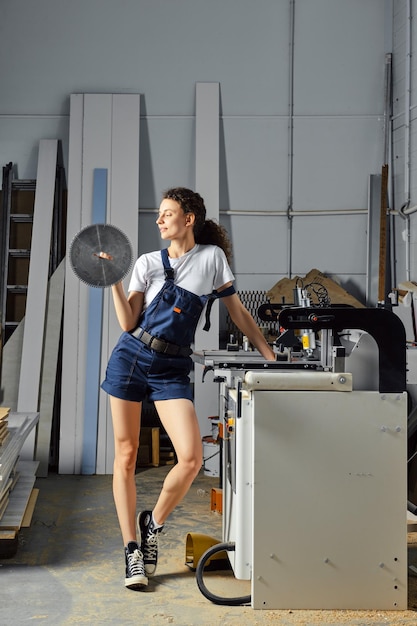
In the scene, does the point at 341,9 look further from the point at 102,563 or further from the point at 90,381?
the point at 102,563

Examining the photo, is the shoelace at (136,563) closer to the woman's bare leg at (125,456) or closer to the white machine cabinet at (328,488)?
the woman's bare leg at (125,456)

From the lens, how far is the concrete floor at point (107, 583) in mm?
2469

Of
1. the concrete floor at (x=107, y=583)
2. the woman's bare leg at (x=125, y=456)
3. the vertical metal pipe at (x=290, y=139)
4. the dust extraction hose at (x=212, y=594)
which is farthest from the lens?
the vertical metal pipe at (x=290, y=139)

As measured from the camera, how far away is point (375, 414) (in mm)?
2521

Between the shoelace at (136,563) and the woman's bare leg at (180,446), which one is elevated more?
the woman's bare leg at (180,446)

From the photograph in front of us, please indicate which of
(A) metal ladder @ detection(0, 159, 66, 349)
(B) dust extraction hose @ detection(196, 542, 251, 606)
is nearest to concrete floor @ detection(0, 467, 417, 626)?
(B) dust extraction hose @ detection(196, 542, 251, 606)

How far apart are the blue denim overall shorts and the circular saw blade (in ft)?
0.69

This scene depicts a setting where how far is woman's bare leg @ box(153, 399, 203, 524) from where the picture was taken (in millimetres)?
2773

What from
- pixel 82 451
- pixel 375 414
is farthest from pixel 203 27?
pixel 375 414

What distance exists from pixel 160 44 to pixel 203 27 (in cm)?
36

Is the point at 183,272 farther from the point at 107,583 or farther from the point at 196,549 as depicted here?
the point at 107,583

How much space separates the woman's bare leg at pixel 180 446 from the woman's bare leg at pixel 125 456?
0.37 feet

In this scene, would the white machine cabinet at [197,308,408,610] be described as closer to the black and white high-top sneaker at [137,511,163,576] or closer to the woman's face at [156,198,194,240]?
the black and white high-top sneaker at [137,511,163,576]

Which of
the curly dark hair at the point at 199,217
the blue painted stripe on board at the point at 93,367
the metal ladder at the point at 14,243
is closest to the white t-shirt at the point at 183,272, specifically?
the curly dark hair at the point at 199,217
